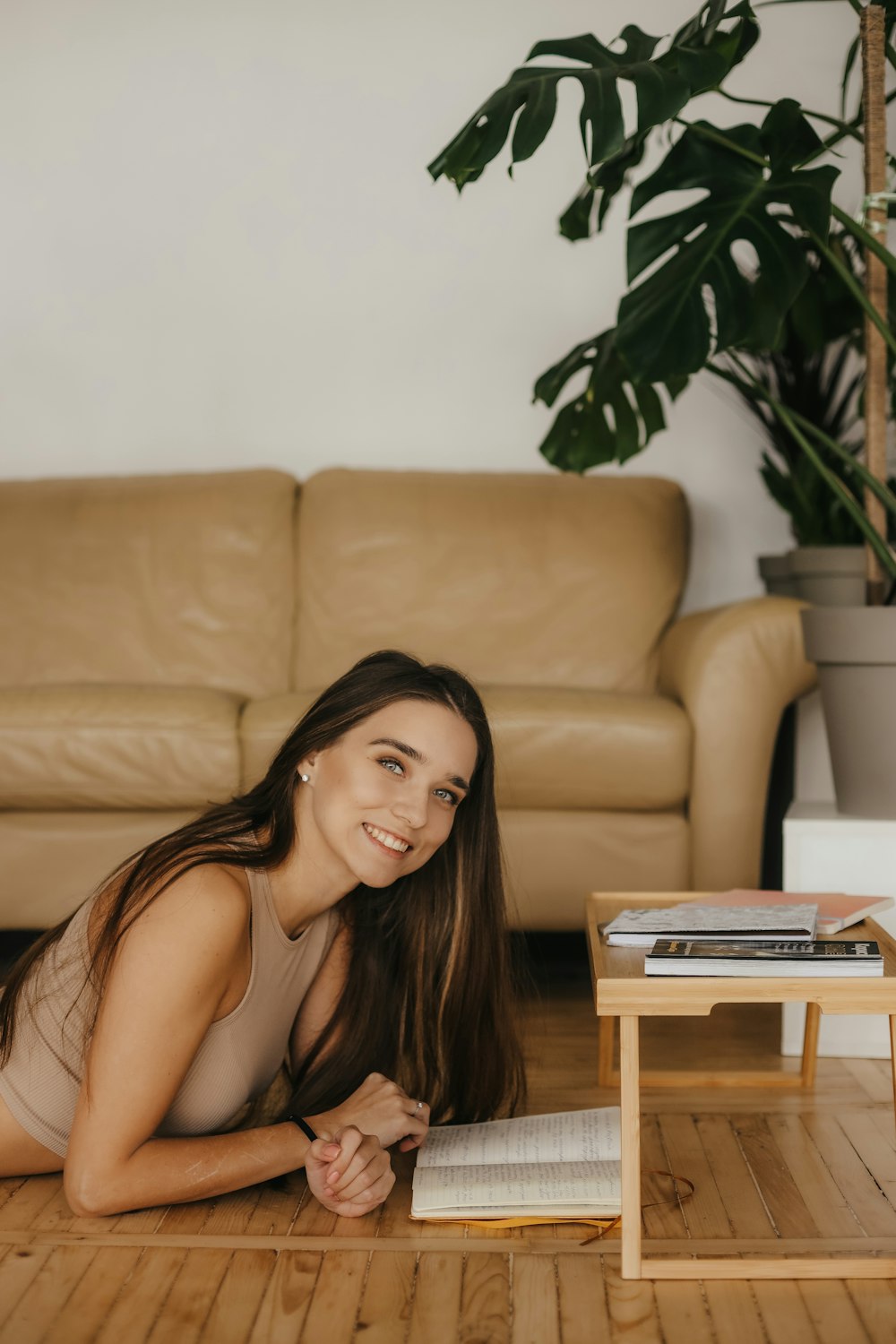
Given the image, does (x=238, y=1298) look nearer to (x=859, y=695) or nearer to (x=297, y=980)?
(x=297, y=980)

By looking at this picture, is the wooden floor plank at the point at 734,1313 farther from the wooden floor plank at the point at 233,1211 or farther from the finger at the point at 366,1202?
the wooden floor plank at the point at 233,1211

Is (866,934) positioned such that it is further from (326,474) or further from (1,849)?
(326,474)

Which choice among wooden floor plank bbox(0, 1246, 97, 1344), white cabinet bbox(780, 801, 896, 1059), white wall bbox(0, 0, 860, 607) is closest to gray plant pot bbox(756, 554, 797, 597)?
white wall bbox(0, 0, 860, 607)

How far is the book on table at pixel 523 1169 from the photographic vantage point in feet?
5.04

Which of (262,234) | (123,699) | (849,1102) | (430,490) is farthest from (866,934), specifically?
(262,234)

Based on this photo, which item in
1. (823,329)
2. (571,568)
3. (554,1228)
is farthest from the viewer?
(571,568)

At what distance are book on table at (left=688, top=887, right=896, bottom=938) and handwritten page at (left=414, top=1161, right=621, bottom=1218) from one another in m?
0.36

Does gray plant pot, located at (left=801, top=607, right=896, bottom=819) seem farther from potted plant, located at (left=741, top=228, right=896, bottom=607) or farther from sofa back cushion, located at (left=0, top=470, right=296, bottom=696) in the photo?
sofa back cushion, located at (left=0, top=470, right=296, bottom=696)

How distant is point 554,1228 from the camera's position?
1.54 meters

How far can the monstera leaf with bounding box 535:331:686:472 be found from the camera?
2607 millimetres

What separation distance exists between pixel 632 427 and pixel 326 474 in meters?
0.88

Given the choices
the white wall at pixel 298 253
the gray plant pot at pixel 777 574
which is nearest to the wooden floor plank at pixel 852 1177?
the gray plant pot at pixel 777 574

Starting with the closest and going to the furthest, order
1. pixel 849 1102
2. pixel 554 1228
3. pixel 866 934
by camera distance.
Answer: pixel 554 1228 → pixel 866 934 → pixel 849 1102

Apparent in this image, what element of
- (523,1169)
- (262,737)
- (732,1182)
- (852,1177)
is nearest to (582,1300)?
(523,1169)
